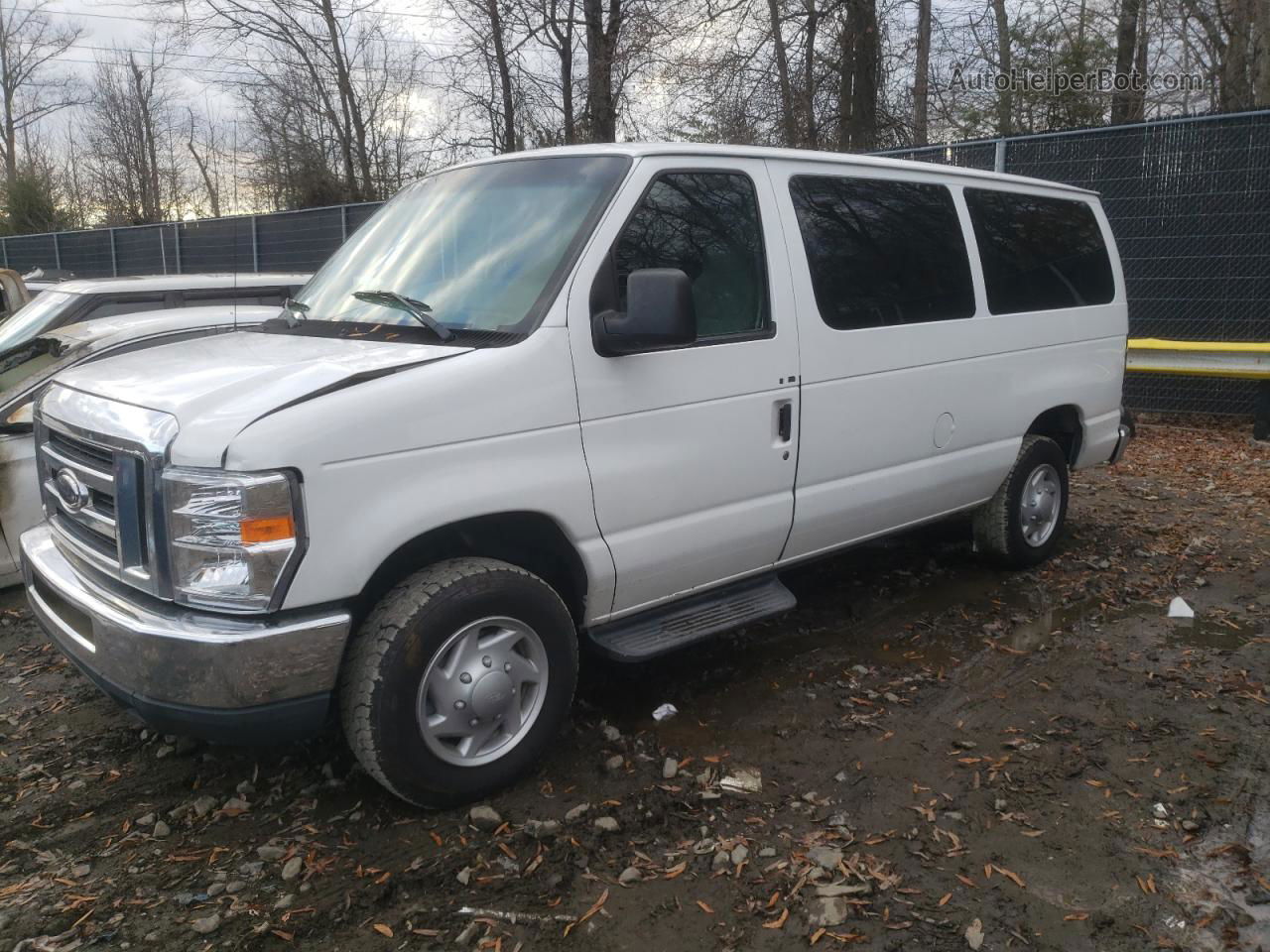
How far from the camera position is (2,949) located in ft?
9.04

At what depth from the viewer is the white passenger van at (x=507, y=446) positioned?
2867mm

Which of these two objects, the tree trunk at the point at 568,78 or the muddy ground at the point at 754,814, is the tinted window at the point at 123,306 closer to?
the muddy ground at the point at 754,814

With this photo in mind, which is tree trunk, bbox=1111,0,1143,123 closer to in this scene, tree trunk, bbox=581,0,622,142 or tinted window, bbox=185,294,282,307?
tree trunk, bbox=581,0,622,142

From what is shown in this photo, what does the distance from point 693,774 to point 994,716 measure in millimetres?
1299

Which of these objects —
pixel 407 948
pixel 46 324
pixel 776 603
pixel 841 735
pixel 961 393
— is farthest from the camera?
pixel 46 324

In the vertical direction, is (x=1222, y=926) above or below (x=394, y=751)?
below

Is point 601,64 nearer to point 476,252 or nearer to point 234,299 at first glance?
point 234,299

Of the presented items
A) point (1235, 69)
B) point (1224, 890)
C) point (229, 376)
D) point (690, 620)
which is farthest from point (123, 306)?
point (1235, 69)

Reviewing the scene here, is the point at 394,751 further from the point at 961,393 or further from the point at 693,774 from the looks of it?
the point at 961,393

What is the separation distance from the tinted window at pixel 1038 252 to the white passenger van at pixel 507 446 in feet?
0.73

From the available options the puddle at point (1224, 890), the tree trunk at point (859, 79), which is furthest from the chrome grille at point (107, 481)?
the tree trunk at point (859, 79)

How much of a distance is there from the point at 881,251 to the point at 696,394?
1.38m

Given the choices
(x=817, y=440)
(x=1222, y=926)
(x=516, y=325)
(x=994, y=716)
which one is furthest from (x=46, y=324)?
(x=1222, y=926)

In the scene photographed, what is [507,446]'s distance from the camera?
10.6 ft
